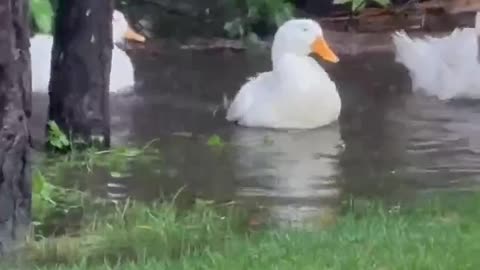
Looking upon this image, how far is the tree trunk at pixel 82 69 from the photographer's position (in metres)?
8.02

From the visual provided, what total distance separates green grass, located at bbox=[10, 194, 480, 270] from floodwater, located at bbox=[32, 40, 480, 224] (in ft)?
1.24

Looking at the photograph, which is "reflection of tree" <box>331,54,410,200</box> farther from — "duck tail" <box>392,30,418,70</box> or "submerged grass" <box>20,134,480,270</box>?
"submerged grass" <box>20,134,480,270</box>

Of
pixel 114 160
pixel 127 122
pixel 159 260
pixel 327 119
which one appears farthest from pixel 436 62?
pixel 159 260

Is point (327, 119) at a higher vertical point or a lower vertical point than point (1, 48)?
lower

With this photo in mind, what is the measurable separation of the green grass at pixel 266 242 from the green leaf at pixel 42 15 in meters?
5.68

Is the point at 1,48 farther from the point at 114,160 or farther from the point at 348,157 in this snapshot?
the point at 348,157

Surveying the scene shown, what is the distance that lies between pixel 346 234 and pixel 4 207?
1486 millimetres

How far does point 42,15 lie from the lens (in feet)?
39.8

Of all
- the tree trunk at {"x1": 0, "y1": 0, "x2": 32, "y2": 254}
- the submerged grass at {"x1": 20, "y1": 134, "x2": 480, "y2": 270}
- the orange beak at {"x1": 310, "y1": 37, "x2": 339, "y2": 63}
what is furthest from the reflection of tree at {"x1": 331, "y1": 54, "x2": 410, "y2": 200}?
the tree trunk at {"x1": 0, "y1": 0, "x2": 32, "y2": 254}

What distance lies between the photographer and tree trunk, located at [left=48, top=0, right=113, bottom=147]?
8.02 m

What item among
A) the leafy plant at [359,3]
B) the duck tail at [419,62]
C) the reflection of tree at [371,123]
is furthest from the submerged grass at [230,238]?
the leafy plant at [359,3]

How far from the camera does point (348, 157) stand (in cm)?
816

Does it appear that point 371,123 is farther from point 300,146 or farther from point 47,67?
point 47,67

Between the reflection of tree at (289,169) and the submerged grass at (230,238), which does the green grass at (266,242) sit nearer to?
the submerged grass at (230,238)
